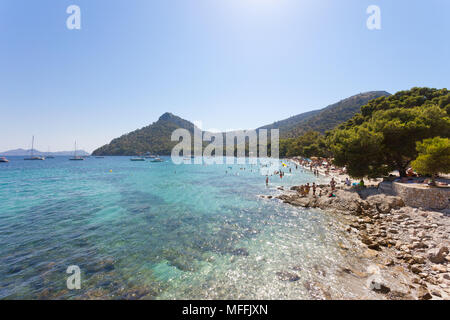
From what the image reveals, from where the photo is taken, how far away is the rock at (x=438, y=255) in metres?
8.12

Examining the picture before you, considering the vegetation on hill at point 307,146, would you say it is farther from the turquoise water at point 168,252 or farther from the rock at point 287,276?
the rock at point 287,276

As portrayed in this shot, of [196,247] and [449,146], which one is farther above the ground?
[449,146]

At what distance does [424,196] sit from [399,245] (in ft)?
23.9

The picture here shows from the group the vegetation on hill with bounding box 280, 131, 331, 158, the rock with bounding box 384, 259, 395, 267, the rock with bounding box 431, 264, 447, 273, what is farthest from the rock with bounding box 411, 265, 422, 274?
the vegetation on hill with bounding box 280, 131, 331, 158

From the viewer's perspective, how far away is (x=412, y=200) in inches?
567

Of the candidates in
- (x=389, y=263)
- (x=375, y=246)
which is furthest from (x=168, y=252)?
(x=375, y=246)

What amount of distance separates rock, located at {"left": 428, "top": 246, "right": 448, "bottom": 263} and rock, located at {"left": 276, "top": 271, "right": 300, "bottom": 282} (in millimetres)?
6630

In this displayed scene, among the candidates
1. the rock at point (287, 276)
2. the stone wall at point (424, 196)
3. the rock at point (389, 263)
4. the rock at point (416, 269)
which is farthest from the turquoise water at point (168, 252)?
the stone wall at point (424, 196)

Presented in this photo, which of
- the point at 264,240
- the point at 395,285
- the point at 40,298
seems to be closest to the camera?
the point at 40,298

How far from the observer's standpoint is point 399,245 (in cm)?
981

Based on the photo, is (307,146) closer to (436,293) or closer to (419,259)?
(419,259)
